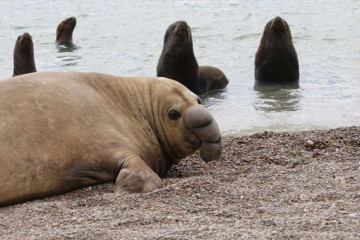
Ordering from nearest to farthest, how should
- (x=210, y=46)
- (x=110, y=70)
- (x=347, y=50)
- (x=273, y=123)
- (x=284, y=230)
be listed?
(x=284, y=230), (x=273, y=123), (x=110, y=70), (x=347, y=50), (x=210, y=46)

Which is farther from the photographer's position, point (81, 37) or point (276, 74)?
point (81, 37)

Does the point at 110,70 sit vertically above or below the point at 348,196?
below

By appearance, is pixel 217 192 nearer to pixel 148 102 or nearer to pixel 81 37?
pixel 148 102

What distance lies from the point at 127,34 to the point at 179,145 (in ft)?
42.4

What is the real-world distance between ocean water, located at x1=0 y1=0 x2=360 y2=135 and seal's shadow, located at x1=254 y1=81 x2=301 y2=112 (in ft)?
0.05

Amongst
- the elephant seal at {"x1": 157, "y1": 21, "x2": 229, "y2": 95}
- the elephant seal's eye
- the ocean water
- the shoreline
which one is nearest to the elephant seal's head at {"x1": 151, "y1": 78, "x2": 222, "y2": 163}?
the elephant seal's eye

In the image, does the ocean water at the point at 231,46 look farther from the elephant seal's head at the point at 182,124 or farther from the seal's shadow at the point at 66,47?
the elephant seal's head at the point at 182,124

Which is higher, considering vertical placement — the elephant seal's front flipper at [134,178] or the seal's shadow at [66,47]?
the elephant seal's front flipper at [134,178]

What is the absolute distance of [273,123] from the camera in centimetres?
992

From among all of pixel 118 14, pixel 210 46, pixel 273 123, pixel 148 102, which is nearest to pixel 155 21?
pixel 118 14

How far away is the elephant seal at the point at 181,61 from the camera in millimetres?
11859

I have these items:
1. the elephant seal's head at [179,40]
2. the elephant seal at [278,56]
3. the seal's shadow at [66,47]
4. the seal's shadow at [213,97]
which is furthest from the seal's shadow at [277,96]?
the seal's shadow at [66,47]

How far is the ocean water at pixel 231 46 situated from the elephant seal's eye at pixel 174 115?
2.80 meters

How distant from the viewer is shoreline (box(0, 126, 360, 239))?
4680mm
